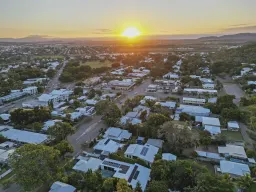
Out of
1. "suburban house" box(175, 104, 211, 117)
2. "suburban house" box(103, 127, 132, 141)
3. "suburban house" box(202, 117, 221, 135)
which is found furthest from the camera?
"suburban house" box(175, 104, 211, 117)

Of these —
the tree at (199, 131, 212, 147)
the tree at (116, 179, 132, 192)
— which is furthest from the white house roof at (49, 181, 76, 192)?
the tree at (199, 131, 212, 147)

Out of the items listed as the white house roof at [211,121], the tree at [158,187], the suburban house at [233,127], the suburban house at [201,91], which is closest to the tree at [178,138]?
the tree at [158,187]

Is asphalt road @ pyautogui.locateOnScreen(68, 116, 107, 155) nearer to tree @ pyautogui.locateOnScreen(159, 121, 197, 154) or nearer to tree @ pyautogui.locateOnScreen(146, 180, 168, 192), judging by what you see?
tree @ pyautogui.locateOnScreen(159, 121, 197, 154)

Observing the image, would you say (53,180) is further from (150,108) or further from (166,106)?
(166,106)

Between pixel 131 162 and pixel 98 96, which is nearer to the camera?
pixel 131 162

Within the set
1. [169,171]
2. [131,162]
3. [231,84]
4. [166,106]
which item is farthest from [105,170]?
[231,84]

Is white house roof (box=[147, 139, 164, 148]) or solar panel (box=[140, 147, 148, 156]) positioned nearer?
solar panel (box=[140, 147, 148, 156])

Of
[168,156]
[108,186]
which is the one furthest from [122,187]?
[168,156]
